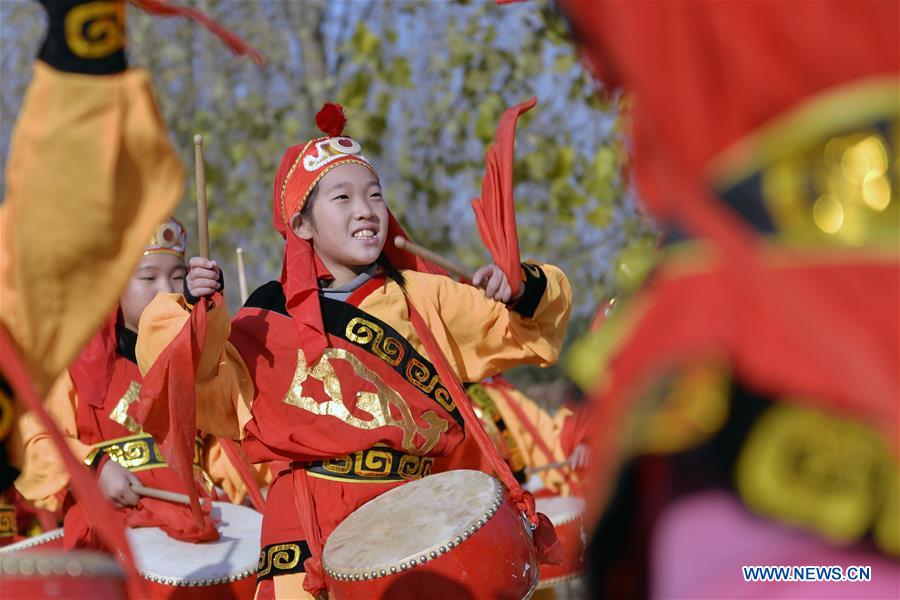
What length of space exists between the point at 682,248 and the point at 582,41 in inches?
Answer: 14.1

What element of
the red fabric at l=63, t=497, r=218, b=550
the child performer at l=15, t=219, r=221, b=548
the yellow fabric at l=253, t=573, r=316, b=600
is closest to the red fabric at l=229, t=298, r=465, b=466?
the yellow fabric at l=253, t=573, r=316, b=600

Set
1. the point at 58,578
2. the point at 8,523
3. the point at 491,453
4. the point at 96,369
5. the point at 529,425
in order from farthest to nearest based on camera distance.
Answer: the point at 529,425 < the point at 8,523 < the point at 96,369 < the point at 491,453 < the point at 58,578

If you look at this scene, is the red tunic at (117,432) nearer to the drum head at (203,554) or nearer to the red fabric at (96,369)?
the red fabric at (96,369)

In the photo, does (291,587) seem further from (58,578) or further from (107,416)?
(107,416)

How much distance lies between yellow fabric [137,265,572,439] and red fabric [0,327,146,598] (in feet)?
5.19

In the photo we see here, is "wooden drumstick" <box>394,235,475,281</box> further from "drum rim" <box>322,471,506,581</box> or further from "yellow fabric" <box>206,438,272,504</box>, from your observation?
→ "yellow fabric" <box>206,438,272,504</box>

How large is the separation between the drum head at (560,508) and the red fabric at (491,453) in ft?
7.25

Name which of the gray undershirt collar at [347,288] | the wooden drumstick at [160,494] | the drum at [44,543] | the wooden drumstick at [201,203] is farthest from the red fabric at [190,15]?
the drum at [44,543]

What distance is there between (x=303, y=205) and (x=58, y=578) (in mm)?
2267

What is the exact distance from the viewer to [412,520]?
3729mm

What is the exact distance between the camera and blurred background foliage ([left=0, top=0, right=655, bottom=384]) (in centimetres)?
1073

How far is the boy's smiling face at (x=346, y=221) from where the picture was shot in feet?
14.1

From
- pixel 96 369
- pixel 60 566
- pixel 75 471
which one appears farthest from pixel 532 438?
pixel 75 471

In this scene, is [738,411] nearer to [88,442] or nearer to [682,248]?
[682,248]
